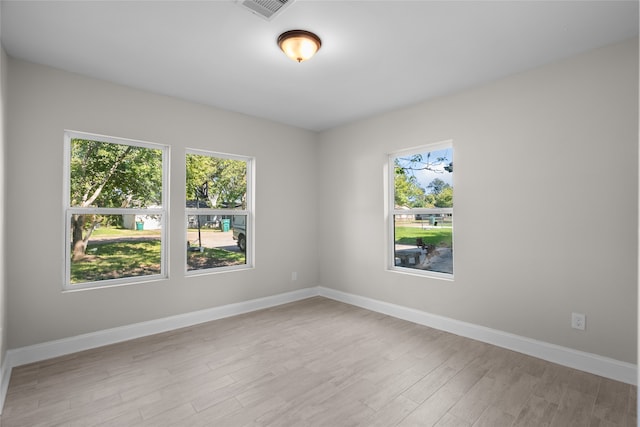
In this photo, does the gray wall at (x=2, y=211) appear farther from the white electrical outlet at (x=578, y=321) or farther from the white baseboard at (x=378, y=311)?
the white electrical outlet at (x=578, y=321)

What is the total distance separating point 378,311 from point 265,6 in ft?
11.7

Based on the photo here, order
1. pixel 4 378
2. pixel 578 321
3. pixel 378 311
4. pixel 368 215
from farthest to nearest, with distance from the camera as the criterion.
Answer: pixel 368 215
pixel 378 311
pixel 578 321
pixel 4 378

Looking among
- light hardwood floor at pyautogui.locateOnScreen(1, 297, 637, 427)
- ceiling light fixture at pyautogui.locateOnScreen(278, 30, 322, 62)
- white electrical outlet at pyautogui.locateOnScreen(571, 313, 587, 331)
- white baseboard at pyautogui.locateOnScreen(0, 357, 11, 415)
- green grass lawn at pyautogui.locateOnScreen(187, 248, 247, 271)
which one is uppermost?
ceiling light fixture at pyautogui.locateOnScreen(278, 30, 322, 62)

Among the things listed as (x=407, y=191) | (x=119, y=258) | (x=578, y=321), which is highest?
(x=407, y=191)

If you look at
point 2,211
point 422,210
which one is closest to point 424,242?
point 422,210

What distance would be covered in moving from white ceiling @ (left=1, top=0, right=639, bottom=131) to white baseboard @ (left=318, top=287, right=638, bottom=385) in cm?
247

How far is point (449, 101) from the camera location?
3590 mm

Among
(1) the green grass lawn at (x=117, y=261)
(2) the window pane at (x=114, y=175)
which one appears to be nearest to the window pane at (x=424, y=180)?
(2) the window pane at (x=114, y=175)

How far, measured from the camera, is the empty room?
2.25m

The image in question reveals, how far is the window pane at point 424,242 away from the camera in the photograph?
3748 mm

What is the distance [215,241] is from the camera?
164 inches

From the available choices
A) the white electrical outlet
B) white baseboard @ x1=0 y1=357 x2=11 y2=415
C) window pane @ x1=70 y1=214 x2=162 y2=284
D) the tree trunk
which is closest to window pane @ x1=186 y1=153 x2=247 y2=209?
window pane @ x1=70 y1=214 x2=162 y2=284

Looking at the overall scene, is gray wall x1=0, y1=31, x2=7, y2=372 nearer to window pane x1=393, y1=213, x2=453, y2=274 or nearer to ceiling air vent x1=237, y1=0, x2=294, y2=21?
ceiling air vent x1=237, y1=0, x2=294, y2=21

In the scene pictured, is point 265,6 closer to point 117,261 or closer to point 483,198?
point 483,198
